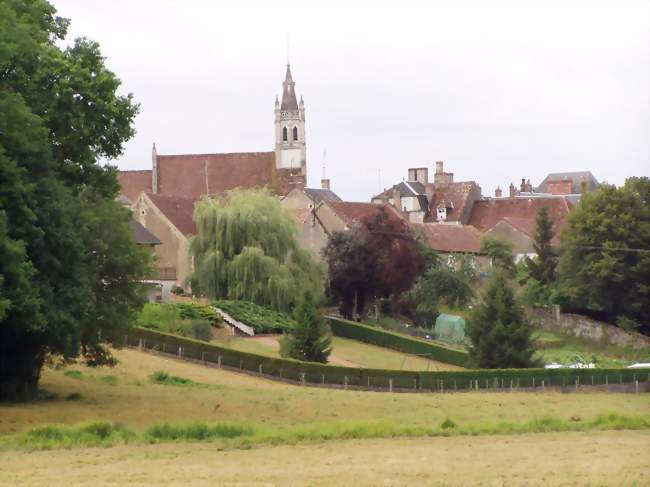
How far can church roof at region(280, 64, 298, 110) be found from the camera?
152625 millimetres

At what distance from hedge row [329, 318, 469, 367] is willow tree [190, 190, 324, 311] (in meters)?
2.90

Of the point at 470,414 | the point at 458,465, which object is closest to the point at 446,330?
the point at 470,414

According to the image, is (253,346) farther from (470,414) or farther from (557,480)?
(557,480)

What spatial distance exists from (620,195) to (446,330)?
12.8 metres

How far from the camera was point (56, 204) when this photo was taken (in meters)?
31.4

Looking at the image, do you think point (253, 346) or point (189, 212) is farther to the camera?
point (189, 212)

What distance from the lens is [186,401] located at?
3619 centimetres

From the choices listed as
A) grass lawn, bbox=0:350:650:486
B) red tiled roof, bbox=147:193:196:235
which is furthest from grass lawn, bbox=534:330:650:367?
red tiled roof, bbox=147:193:196:235

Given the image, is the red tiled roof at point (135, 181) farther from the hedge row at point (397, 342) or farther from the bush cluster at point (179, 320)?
the bush cluster at point (179, 320)

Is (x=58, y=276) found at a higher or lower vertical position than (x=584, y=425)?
higher

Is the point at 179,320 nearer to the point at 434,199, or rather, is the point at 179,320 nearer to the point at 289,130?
the point at 434,199

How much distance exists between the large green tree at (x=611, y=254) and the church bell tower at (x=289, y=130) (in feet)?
241

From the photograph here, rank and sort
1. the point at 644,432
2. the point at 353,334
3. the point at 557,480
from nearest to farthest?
the point at 557,480 → the point at 644,432 → the point at 353,334

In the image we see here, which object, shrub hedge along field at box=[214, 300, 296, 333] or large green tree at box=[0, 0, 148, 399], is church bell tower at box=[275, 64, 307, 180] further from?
large green tree at box=[0, 0, 148, 399]
